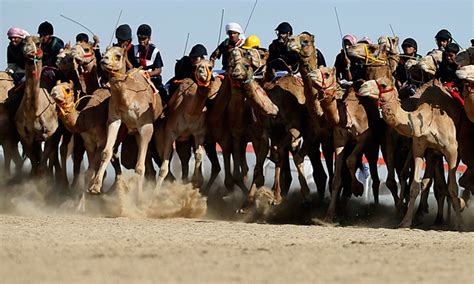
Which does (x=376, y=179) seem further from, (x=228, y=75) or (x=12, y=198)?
(x=12, y=198)

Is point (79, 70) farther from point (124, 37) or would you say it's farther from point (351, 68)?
point (351, 68)

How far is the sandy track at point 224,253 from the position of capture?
10.4 metres

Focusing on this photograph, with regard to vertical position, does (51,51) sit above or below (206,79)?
above

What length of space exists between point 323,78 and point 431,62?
6.68 ft

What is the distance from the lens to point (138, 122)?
700 inches

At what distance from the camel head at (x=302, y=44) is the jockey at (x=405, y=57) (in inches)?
85.3

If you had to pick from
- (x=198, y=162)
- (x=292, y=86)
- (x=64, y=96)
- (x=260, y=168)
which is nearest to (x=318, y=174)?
(x=260, y=168)

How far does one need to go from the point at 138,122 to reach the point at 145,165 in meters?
1.57

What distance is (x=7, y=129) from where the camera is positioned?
18.8 metres

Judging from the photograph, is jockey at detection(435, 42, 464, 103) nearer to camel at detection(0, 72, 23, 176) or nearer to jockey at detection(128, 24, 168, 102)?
jockey at detection(128, 24, 168, 102)

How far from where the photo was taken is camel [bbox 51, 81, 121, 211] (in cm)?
1762

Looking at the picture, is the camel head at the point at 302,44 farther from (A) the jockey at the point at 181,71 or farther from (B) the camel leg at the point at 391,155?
(A) the jockey at the point at 181,71

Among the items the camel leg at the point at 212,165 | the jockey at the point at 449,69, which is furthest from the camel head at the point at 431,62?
the camel leg at the point at 212,165

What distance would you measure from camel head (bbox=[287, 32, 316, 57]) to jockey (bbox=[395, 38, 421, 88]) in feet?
7.11
